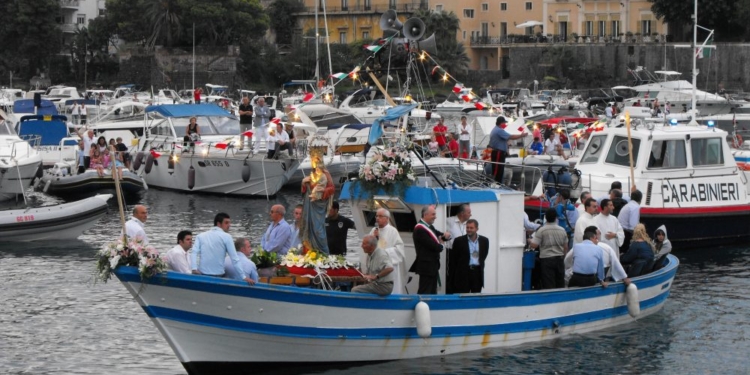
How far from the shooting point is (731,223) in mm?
27906

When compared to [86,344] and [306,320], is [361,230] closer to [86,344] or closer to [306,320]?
[306,320]

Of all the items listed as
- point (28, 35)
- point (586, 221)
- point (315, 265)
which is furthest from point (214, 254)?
point (28, 35)

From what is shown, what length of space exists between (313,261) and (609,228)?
5351mm

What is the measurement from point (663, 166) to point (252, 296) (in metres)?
13.3

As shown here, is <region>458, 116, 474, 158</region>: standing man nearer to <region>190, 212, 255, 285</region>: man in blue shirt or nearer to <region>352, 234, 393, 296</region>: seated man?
<region>352, 234, 393, 296</region>: seated man

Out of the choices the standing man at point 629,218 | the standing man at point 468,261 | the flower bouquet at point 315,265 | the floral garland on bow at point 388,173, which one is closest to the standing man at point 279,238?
the flower bouquet at point 315,265

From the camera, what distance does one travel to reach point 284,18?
4146 inches

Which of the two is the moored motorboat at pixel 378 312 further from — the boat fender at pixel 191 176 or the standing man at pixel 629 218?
the boat fender at pixel 191 176

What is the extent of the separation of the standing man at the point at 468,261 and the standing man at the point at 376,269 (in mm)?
1379

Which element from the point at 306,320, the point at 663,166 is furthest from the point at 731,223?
the point at 306,320

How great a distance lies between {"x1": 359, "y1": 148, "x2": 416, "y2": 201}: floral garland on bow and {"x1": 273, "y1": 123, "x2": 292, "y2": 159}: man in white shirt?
62.1ft

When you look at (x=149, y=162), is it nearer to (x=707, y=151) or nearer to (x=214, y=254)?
(x=707, y=151)

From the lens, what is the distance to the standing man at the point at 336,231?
18938mm

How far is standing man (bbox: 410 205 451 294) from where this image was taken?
17.1 metres
